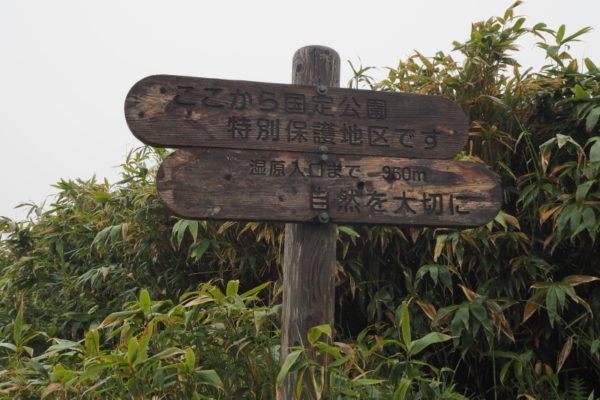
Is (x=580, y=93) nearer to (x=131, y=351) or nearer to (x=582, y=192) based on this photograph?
(x=582, y=192)

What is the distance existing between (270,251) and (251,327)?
31.2 inches

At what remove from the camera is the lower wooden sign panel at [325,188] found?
1.98 m

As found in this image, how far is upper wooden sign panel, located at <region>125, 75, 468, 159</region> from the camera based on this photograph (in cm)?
202

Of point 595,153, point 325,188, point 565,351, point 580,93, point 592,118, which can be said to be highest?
point 580,93

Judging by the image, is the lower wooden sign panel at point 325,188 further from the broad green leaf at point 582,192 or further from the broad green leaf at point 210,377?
the broad green leaf at point 582,192

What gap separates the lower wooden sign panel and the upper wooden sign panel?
5 centimetres

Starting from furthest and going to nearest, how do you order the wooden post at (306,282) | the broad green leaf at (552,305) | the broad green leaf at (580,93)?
the broad green leaf at (580,93) < the broad green leaf at (552,305) < the wooden post at (306,282)

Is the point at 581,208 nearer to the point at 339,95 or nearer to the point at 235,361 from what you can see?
the point at 339,95

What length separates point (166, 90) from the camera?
2.04m

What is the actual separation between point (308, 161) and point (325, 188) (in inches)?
4.7

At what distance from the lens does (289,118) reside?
2105mm

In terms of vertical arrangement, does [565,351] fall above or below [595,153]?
below

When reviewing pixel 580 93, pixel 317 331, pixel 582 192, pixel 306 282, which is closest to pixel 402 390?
pixel 317 331

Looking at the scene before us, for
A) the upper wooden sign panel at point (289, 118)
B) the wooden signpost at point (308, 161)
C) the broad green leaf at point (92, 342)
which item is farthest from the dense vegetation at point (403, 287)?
the upper wooden sign panel at point (289, 118)
